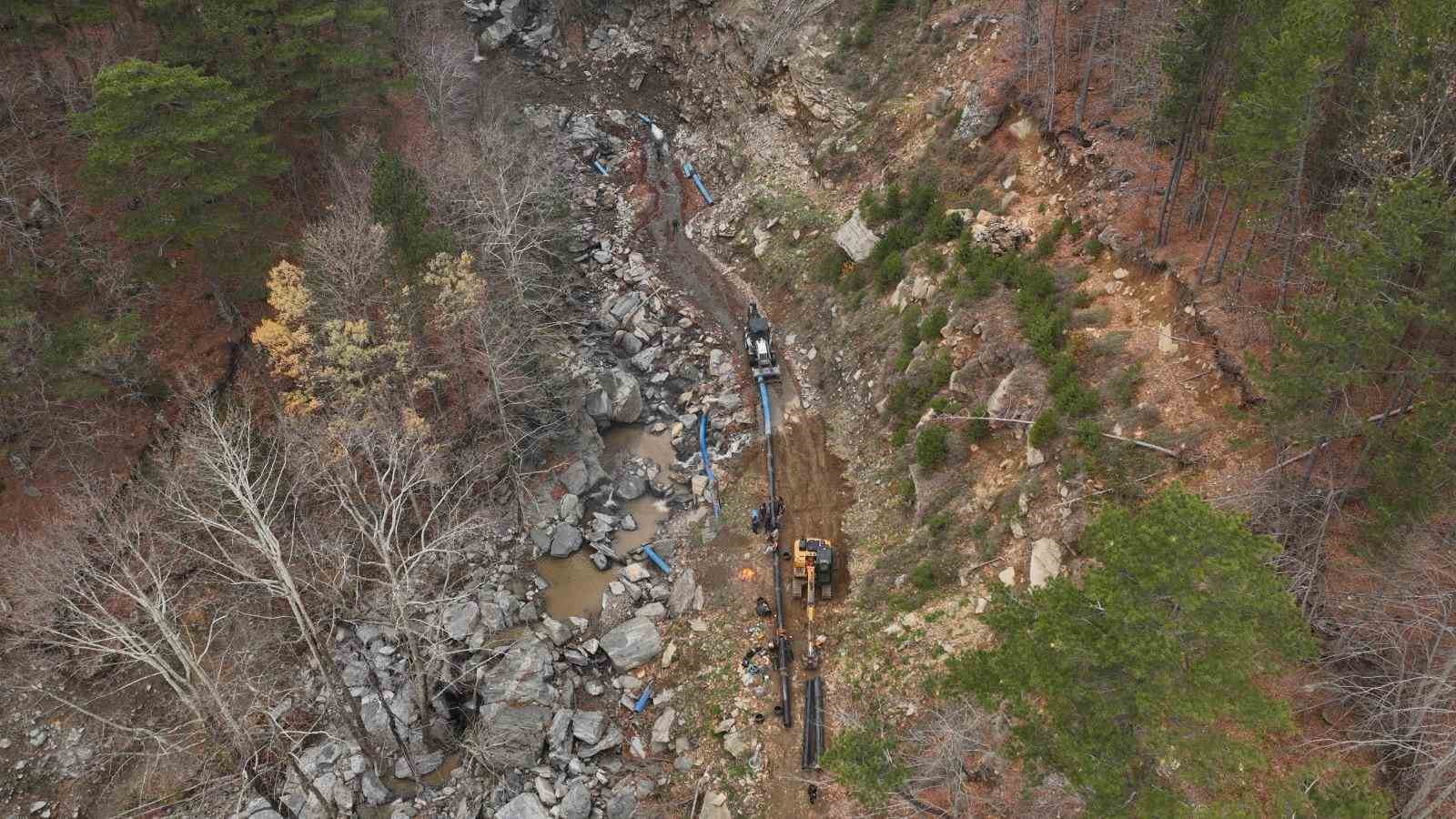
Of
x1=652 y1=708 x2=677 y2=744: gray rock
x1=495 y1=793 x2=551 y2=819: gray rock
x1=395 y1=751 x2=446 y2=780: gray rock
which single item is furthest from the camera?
x1=652 y1=708 x2=677 y2=744: gray rock

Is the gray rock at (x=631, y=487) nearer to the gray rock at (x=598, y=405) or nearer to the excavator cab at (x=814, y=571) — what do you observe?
the gray rock at (x=598, y=405)

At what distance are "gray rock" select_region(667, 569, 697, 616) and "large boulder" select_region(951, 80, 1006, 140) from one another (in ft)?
72.7

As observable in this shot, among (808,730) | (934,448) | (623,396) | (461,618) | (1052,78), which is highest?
(1052,78)

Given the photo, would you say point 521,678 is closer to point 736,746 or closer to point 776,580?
point 736,746

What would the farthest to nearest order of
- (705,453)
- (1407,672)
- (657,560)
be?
(705,453) → (657,560) → (1407,672)

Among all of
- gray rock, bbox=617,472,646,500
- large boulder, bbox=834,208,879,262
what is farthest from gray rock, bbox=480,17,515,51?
gray rock, bbox=617,472,646,500

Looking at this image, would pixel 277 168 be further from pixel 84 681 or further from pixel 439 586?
pixel 84 681

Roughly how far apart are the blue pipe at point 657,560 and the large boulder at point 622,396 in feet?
24.3

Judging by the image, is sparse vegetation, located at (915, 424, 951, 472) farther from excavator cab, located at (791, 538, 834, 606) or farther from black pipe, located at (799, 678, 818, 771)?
black pipe, located at (799, 678, 818, 771)

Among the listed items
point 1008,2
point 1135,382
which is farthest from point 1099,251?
point 1008,2

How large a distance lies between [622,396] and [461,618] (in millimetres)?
12208

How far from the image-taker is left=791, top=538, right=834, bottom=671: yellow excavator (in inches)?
1024

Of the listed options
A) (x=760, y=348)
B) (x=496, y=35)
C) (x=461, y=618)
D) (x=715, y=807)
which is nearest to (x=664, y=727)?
(x=715, y=807)

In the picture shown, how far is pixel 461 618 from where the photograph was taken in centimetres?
2638
